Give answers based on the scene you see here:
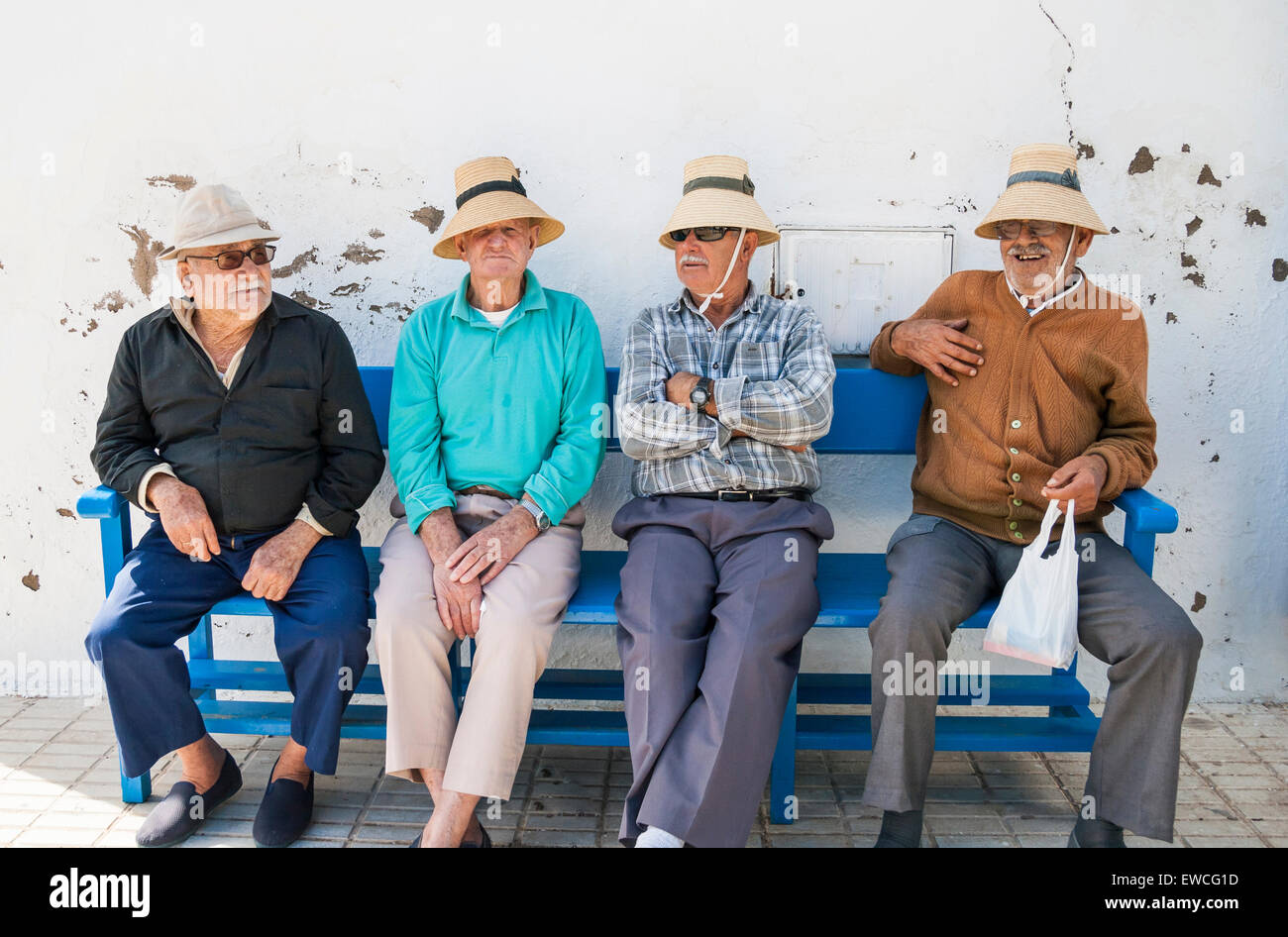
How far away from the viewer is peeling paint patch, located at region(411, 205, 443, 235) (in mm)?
3799

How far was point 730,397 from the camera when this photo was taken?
10.2 ft

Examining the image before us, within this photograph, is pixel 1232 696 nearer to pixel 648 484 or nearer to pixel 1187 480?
pixel 1187 480

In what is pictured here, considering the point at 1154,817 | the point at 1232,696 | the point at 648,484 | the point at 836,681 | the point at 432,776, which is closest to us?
the point at 1154,817

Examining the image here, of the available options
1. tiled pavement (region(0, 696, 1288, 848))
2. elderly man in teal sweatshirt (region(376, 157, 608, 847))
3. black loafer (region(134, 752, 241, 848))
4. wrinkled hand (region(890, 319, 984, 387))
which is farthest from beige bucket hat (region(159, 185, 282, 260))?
wrinkled hand (region(890, 319, 984, 387))

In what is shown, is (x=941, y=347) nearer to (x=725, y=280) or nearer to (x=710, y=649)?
(x=725, y=280)

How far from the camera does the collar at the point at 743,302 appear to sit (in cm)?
338

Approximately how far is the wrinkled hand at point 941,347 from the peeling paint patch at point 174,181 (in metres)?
2.47

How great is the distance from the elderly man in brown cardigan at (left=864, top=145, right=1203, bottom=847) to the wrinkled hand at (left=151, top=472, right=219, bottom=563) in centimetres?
192

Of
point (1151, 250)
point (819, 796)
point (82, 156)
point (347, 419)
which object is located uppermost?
point (82, 156)

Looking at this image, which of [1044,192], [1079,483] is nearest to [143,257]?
[1044,192]

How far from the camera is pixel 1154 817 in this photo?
2.74 meters

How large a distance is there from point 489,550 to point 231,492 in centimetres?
81

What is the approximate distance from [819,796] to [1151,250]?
84.5 inches

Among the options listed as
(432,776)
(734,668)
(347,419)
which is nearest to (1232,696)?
(734,668)
